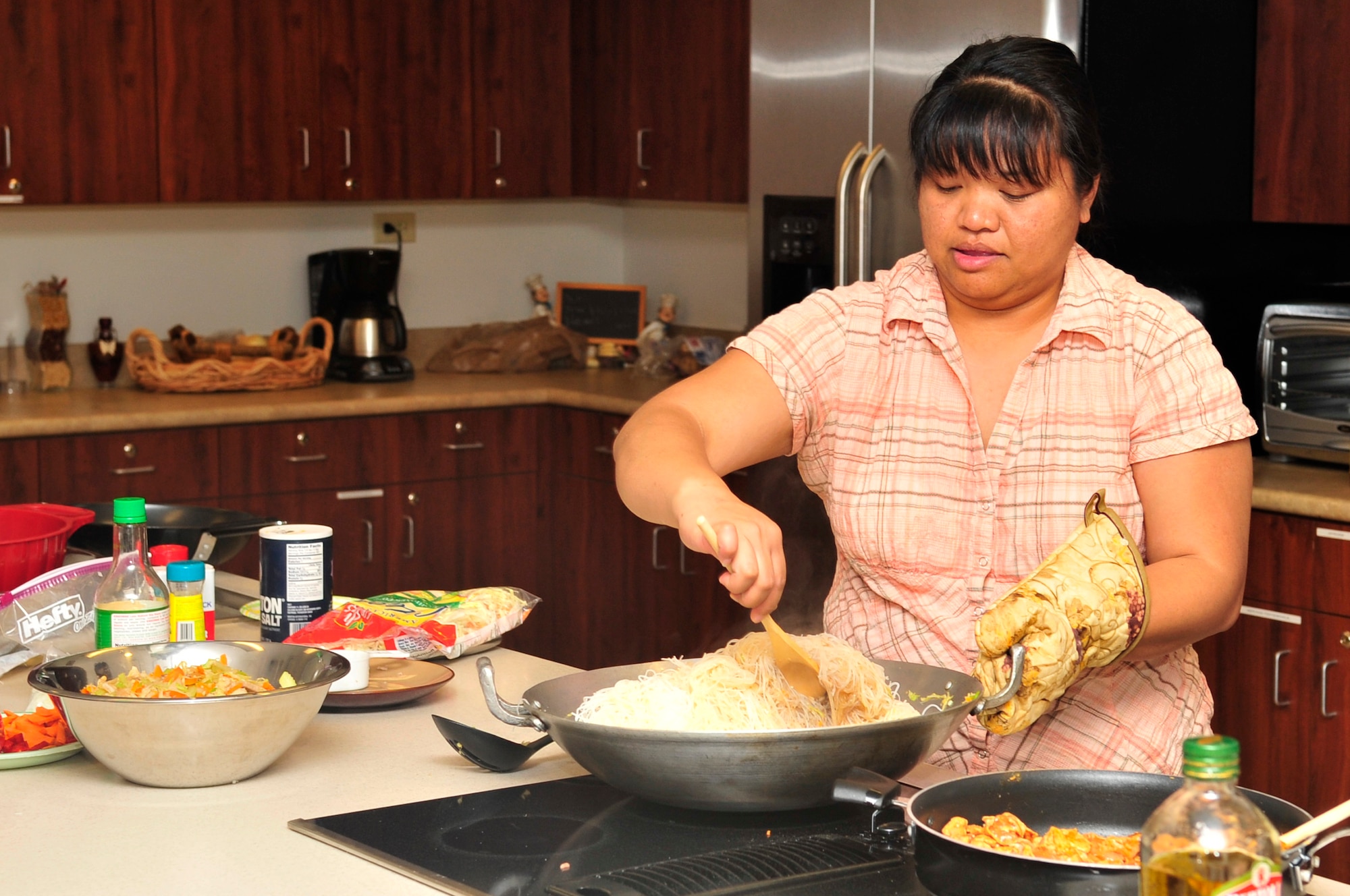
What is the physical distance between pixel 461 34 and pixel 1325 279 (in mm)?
2398

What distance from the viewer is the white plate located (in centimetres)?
148

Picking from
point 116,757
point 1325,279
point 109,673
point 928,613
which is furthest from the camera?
point 1325,279

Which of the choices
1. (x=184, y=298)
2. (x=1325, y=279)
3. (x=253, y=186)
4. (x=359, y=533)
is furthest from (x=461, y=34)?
(x=1325, y=279)

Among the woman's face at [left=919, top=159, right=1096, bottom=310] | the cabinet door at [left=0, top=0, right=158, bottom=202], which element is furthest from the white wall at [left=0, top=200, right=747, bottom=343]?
the woman's face at [left=919, top=159, right=1096, bottom=310]

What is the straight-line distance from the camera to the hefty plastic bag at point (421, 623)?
1.79m

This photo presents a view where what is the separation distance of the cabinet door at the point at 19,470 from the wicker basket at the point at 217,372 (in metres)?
0.54

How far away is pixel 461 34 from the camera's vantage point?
4.63 m

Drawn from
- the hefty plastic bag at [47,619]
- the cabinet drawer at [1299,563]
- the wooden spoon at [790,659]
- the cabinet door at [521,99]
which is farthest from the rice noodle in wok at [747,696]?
the cabinet door at [521,99]

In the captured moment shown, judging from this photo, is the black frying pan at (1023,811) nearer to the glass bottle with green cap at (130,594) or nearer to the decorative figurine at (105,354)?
the glass bottle with green cap at (130,594)

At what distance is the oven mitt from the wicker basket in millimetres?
3108

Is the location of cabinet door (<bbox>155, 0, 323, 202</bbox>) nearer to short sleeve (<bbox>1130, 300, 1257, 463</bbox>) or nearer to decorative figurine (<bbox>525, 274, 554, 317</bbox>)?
decorative figurine (<bbox>525, 274, 554, 317</bbox>)

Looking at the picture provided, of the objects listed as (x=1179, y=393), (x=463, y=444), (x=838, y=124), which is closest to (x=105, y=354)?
(x=463, y=444)

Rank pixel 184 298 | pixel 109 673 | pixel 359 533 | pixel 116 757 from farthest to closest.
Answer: pixel 184 298 < pixel 359 533 < pixel 109 673 < pixel 116 757

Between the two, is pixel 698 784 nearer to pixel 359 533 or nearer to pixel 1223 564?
pixel 1223 564
